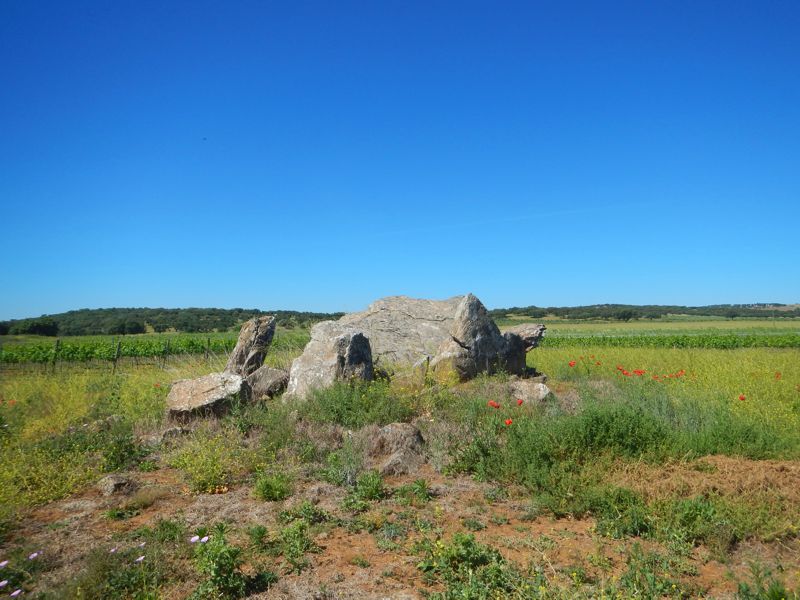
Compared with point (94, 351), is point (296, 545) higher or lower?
lower

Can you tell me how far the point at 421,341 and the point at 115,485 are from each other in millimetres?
8724

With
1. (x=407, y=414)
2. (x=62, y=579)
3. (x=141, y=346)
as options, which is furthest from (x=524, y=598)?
(x=141, y=346)

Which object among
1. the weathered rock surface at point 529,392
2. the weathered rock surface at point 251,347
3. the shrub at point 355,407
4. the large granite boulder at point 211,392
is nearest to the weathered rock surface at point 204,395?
the large granite boulder at point 211,392

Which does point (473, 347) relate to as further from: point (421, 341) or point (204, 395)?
point (204, 395)

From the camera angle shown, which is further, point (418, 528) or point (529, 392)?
point (529, 392)

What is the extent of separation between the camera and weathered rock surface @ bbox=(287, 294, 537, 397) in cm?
1042

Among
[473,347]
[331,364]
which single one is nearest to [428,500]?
[331,364]

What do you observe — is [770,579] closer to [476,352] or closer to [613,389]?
[613,389]

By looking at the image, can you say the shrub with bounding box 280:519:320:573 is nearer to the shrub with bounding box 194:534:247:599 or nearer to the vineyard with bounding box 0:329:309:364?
the shrub with bounding box 194:534:247:599

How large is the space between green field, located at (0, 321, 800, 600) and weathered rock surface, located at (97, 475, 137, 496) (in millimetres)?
145

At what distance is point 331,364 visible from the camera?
1019 cm

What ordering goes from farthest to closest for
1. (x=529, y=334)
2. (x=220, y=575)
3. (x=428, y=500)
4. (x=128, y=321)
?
(x=128, y=321), (x=529, y=334), (x=428, y=500), (x=220, y=575)

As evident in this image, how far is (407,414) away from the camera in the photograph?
9078 mm

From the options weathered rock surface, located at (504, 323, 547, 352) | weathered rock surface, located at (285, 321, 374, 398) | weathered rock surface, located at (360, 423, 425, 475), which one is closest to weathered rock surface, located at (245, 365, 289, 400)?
weathered rock surface, located at (285, 321, 374, 398)
